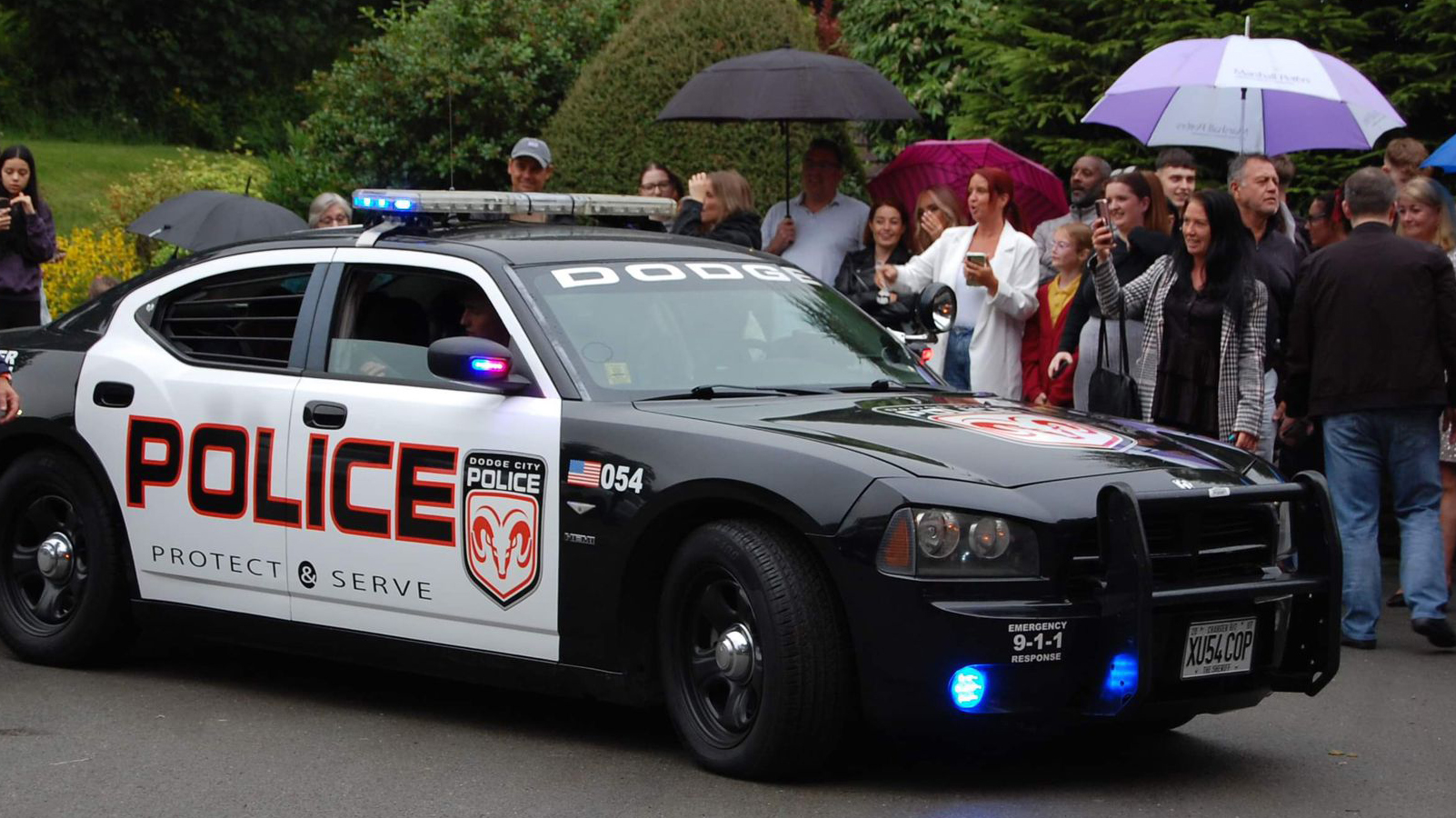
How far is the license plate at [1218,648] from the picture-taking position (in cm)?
546

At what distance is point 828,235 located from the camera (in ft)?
35.7

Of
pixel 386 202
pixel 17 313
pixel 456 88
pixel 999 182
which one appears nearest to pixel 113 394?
pixel 386 202

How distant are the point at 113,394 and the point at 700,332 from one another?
2271 millimetres

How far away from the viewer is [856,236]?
10.9 m

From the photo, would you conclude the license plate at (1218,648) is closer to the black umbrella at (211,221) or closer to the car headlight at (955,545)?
the car headlight at (955,545)

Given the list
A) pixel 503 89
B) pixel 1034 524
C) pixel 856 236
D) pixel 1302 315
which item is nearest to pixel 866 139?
pixel 503 89

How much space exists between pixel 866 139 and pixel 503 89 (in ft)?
11.9

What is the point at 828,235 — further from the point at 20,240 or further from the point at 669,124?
the point at 20,240

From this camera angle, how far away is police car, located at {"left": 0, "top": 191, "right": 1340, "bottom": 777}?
5332 mm

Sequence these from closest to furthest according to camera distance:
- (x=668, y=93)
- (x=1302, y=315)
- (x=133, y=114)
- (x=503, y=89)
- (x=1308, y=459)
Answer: (x=1302, y=315), (x=1308, y=459), (x=668, y=93), (x=503, y=89), (x=133, y=114)

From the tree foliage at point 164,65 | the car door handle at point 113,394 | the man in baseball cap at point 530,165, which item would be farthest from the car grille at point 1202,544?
the tree foliage at point 164,65

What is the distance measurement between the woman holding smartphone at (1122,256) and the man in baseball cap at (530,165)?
341 cm

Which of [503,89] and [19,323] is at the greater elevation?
[503,89]

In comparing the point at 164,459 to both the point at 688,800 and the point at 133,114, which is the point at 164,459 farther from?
the point at 133,114
